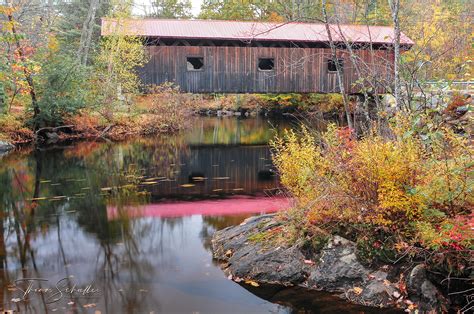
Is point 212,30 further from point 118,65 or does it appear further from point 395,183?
point 395,183

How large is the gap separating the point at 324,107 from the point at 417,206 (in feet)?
80.4

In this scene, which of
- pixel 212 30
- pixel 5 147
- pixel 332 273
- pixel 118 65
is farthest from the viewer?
pixel 118 65

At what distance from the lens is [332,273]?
5016mm

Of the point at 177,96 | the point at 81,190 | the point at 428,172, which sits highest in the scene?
the point at 177,96

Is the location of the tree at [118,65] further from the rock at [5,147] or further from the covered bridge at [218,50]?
the rock at [5,147]

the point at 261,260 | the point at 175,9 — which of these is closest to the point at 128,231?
the point at 261,260

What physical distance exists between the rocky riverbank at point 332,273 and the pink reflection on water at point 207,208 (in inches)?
83.3

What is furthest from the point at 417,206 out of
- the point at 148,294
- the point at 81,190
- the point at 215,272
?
the point at 81,190

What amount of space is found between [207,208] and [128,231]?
1800 millimetres

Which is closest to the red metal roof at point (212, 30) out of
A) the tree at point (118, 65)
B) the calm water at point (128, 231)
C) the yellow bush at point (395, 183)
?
the tree at point (118, 65)

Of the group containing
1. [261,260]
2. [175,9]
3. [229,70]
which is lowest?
[261,260]

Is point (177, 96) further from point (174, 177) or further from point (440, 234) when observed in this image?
point (440, 234)

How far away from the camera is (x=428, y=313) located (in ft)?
14.3

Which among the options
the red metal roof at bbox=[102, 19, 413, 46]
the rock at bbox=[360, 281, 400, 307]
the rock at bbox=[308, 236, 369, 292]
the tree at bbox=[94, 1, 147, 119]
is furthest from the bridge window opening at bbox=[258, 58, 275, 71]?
the rock at bbox=[360, 281, 400, 307]
